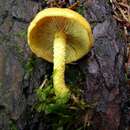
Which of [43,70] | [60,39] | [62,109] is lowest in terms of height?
[62,109]

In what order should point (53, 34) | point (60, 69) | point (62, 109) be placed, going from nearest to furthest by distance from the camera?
1. point (62, 109)
2. point (60, 69)
3. point (53, 34)

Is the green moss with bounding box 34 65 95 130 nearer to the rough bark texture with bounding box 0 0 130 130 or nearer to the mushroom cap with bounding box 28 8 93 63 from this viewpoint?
the rough bark texture with bounding box 0 0 130 130

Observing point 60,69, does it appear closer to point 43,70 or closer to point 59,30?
point 43,70

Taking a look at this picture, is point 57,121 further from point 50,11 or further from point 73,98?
point 50,11

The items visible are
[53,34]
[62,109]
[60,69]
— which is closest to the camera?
[62,109]

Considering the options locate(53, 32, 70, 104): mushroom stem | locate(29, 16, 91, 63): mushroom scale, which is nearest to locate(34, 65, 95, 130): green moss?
locate(53, 32, 70, 104): mushroom stem

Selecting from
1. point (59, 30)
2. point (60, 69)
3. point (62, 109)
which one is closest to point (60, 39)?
point (59, 30)
